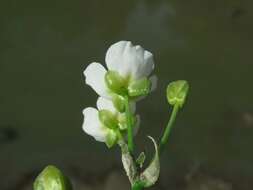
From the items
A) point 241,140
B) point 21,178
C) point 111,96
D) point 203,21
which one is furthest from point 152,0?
point 111,96

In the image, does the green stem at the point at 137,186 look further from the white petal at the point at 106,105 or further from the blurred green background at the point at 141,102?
the blurred green background at the point at 141,102

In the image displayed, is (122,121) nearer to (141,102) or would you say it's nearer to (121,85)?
(121,85)

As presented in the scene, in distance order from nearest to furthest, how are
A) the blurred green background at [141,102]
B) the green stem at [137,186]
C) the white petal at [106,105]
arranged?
1. the green stem at [137,186]
2. the white petal at [106,105]
3. the blurred green background at [141,102]

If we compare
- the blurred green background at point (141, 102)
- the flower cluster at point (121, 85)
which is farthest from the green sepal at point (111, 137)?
the blurred green background at point (141, 102)

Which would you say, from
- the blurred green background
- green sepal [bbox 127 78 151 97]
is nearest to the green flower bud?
green sepal [bbox 127 78 151 97]

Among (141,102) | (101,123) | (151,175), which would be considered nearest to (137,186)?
(151,175)

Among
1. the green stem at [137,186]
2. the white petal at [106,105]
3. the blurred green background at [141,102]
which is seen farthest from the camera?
the blurred green background at [141,102]

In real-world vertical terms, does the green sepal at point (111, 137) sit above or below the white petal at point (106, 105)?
below
